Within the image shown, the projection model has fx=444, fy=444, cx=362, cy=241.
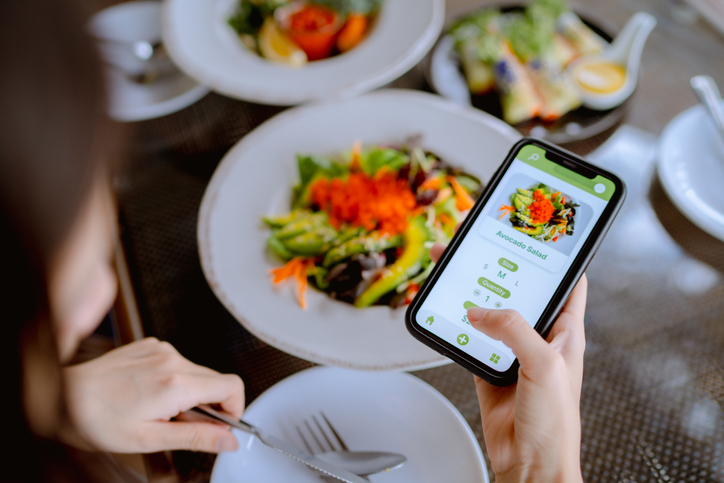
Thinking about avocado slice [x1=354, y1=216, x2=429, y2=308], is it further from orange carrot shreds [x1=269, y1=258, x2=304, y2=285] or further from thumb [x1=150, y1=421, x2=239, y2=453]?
thumb [x1=150, y1=421, x2=239, y2=453]

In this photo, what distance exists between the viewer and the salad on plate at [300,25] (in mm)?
1351

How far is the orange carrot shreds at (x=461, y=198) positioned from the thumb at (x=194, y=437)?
0.61m

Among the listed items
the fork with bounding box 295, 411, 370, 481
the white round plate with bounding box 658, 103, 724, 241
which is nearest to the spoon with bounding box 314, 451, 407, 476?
the fork with bounding box 295, 411, 370, 481

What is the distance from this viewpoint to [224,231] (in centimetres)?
89

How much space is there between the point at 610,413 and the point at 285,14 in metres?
1.36

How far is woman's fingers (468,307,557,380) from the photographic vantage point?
532 millimetres

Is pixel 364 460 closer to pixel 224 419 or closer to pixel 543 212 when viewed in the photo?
pixel 224 419

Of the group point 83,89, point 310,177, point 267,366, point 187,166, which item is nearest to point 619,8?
point 310,177

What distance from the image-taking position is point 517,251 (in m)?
0.66

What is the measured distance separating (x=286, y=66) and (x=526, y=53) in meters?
0.67

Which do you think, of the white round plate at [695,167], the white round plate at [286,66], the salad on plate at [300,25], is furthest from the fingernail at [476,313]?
the salad on plate at [300,25]

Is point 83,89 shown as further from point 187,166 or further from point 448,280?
point 187,166

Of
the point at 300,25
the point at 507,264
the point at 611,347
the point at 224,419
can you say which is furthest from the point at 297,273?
the point at 300,25

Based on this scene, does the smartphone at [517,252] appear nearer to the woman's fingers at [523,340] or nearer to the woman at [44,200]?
the woman's fingers at [523,340]
